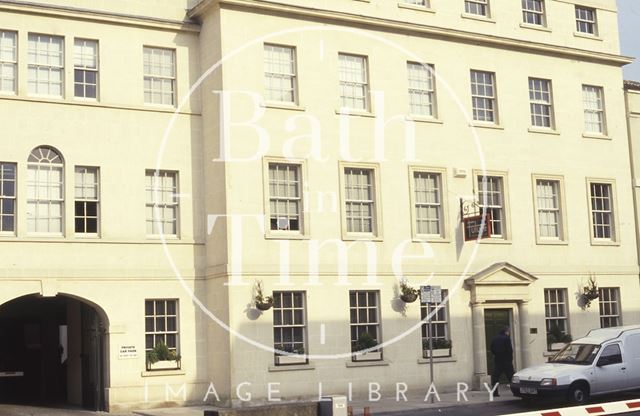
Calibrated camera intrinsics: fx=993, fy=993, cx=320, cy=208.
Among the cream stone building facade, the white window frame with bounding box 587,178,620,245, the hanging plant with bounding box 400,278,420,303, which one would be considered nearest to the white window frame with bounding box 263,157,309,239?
the cream stone building facade

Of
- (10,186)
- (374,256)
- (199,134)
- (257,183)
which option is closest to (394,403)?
(374,256)

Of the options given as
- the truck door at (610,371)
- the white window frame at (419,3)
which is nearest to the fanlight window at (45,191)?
the white window frame at (419,3)

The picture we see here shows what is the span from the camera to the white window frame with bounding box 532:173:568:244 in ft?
104

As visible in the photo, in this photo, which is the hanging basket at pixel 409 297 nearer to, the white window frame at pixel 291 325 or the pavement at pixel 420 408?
the pavement at pixel 420 408

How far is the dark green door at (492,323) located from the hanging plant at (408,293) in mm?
2890

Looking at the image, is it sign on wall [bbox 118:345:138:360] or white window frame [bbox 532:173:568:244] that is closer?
sign on wall [bbox 118:345:138:360]

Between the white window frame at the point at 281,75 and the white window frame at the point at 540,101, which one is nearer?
the white window frame at the point at 281,75

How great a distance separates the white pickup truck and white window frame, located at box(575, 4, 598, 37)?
40.2 feet

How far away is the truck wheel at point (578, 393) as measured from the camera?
24141 millimetres

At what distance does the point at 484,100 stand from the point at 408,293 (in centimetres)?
709

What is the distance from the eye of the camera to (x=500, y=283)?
30266 millimetres

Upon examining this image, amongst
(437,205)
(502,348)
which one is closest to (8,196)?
(437,205)

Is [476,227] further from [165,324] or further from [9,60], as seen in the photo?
[9,60]

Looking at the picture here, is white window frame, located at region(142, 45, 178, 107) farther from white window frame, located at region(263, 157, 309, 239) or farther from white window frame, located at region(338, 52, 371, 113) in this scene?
white window frame, located at region(338, 52, 371, 113)
